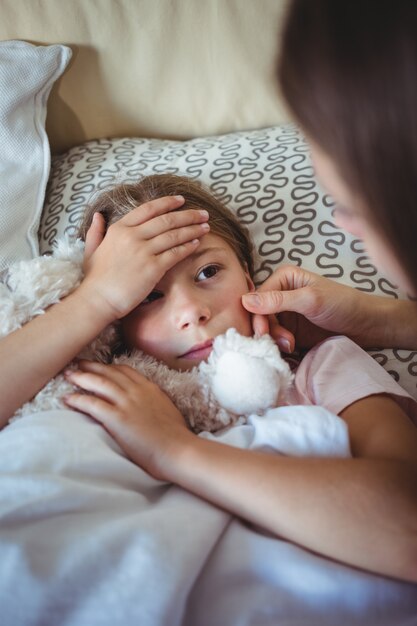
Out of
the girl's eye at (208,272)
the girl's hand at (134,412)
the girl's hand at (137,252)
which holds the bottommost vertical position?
the girl's hand at (134,412)

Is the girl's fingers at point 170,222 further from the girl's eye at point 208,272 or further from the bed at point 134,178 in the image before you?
the bed at point 134,178

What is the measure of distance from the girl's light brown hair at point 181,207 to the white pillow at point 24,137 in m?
0.18

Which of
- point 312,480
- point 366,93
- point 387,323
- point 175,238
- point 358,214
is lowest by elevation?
point 387,323

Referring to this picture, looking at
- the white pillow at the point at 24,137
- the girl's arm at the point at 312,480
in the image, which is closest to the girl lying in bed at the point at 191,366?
the girl's arm at the point at 312,480

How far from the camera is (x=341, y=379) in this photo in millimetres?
862

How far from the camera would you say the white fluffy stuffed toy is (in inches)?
31.3

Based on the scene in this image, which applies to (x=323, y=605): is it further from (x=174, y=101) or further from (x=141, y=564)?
(x=174, y=101)

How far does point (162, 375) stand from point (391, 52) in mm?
552

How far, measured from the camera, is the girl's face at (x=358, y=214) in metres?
0.58

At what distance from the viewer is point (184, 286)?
932mm

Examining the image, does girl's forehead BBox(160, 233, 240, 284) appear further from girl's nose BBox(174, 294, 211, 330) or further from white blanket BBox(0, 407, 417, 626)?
white blanket BBox(0, 407, 417, 626)

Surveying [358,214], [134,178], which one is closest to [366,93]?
[358,214]

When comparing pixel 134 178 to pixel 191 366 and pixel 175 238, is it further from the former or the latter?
pixel 191 366

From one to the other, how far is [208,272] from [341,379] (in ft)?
0.95
